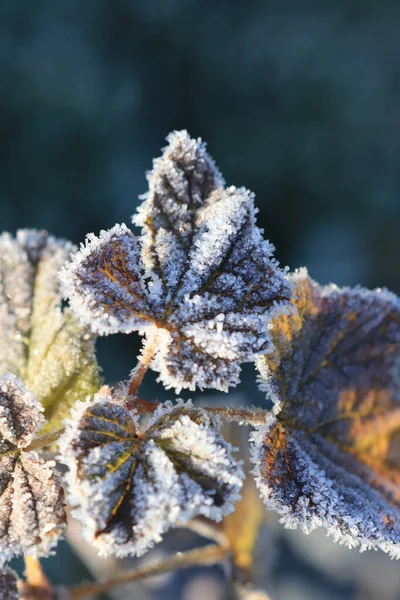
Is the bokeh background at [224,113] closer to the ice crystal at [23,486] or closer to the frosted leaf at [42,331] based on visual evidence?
the frosted leaf at [42,331]

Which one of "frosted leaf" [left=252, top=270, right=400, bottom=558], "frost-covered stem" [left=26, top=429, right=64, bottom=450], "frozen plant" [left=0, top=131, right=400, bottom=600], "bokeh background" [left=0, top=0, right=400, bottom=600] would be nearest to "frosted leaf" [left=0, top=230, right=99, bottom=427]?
"frozen plant" [left=0, top=131, right=400, bottom=600]

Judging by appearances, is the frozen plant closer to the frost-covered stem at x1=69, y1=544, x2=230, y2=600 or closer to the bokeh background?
the frost-covered stem at x1=69, y1=544, x2=230, y2=600

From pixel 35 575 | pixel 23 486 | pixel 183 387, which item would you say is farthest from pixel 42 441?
pixel 35 575

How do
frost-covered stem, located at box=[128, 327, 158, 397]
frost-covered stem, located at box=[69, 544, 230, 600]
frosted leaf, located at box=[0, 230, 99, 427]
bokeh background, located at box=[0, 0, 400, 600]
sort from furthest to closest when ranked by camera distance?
bokeh background, located at box=[0, 0, 400, 600] → frost-covered stem, located at box=[69, 544, 230, 600] → frosted leaf, located at box=[0, 230, 99, 427] → frost-covered stem, located at box=[128, 327, 158, 397]

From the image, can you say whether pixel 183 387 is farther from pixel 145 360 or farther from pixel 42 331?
pixel 42 331

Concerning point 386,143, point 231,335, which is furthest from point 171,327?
point 386,143

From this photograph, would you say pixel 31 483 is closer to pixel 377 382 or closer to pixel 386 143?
pixel 377 382
